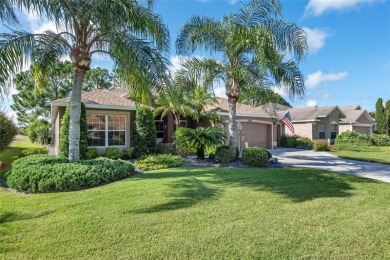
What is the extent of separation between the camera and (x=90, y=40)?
9727 millimetres

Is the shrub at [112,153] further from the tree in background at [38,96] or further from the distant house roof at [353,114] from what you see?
the distant house roof at [353,114]

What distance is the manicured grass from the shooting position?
12.6 ft

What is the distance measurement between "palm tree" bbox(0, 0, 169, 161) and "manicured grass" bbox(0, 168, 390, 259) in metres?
4.10

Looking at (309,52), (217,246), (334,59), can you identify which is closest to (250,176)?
(217,246)

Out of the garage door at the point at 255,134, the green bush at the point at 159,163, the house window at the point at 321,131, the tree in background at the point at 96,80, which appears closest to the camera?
the green bush at the point at 159,163

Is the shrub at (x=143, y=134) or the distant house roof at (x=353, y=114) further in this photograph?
the distant house roof at (x=353, y=114)

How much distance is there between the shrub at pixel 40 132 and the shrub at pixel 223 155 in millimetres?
23261

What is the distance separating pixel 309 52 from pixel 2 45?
12.6 metres

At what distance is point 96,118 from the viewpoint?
50.4 ft

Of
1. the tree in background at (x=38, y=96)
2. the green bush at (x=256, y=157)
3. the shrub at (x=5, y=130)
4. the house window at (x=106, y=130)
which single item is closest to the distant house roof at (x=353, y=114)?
the green bush at (x=256, y=157)

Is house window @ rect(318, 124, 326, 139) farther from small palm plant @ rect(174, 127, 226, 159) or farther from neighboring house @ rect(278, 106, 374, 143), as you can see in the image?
small palm plant @ rect(174, 127, 226, 159)

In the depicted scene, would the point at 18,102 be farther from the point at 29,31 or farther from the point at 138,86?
the point at 138,86

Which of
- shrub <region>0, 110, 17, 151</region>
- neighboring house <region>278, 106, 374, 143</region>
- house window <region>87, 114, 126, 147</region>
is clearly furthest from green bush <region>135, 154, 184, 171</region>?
neighboring house <region>278, 106, 374, 143</region>

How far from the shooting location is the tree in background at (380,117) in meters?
36.2
